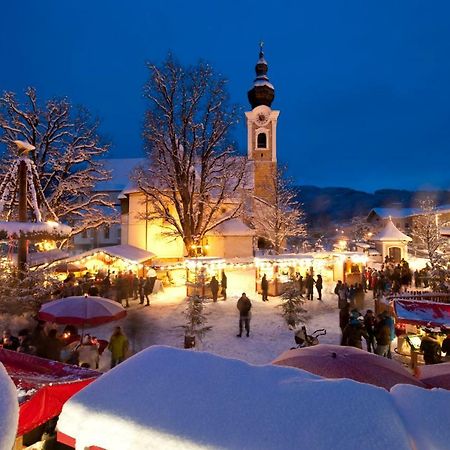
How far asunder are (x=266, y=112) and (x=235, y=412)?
144 ft

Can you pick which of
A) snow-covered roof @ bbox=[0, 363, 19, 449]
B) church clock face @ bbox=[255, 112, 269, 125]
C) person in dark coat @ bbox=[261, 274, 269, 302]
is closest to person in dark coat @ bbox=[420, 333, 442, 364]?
snow-covered roof @ bbox=[0, 363, 19, 449]

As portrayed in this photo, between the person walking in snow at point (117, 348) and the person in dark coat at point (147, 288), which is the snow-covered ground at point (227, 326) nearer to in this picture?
the person in dark coat at point (147, 288)

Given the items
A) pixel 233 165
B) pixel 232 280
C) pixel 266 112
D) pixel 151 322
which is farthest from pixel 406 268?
pixel 266 112

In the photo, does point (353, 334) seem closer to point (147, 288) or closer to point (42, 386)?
point (42, 386)

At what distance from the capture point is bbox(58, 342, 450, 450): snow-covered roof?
2064 mm

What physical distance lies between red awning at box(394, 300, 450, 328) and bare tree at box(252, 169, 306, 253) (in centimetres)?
1783

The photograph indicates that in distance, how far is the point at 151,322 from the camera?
13.9m

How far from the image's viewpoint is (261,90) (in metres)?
44.1

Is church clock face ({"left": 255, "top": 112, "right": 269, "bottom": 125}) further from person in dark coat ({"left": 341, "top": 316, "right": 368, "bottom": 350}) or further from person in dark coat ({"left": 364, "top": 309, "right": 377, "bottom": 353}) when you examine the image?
person in dark coat ({"left": 341, "top": 316, "right": 368, "bottom": 350})

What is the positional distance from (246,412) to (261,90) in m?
45.6

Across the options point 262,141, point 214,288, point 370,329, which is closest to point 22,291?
point 214,288

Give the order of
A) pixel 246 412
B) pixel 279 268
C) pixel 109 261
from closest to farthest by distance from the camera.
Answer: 1. pixel 246 412
2. pixel 279 268
3. pixel 109 261

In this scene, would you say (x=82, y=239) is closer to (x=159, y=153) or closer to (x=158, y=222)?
(x=158, y=222)

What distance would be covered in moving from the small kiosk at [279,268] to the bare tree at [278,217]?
7007mm
